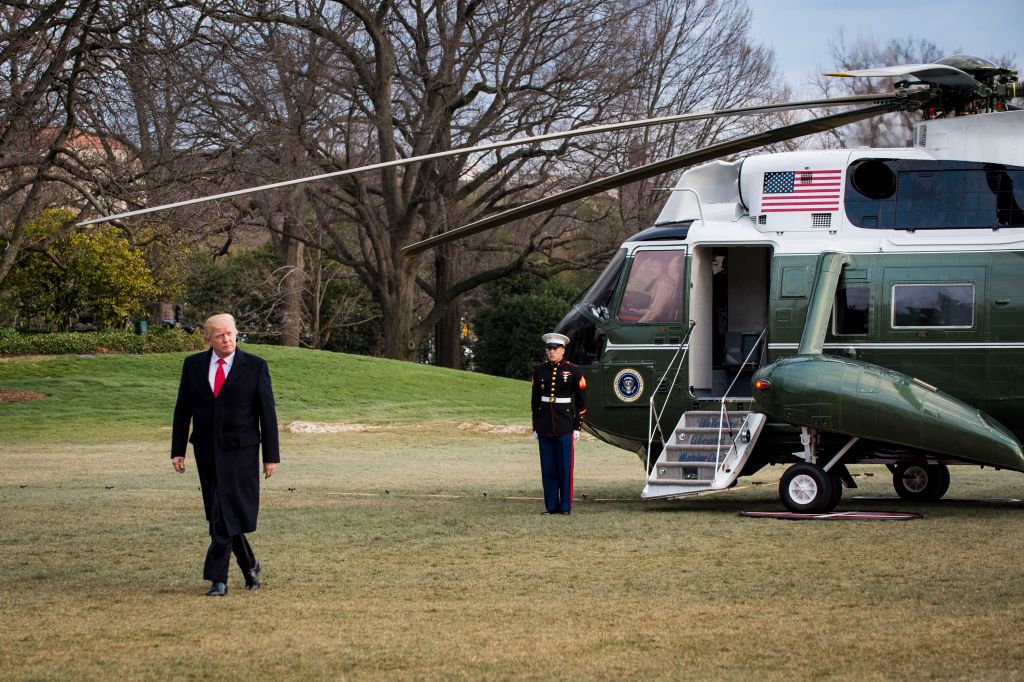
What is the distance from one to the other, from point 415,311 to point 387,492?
36225 millimetres

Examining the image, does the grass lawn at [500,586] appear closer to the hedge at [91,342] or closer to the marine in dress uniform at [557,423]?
the marine in dress uniform at [557,423]

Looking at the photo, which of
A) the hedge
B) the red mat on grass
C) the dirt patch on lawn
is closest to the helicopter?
the red mat on grass

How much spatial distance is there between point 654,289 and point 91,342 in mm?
23293

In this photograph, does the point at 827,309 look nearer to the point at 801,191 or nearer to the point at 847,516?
the point at 801,191

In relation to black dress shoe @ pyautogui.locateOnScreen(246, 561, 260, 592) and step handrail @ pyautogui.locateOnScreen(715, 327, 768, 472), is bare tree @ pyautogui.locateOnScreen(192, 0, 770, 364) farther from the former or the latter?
black dress shoe @ pyautogui.locateOnScreen(246, 561, 260, 592)

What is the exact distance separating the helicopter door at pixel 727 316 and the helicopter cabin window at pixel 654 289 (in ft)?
0.61

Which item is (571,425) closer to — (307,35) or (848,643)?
(848,643)

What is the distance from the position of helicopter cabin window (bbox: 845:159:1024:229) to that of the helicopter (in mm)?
14

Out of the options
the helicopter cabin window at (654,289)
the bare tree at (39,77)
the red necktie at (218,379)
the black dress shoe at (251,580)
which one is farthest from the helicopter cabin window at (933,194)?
the bare tree at (39,77)

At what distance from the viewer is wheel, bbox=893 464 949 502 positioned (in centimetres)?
1360

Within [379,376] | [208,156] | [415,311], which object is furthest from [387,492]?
[415,311]

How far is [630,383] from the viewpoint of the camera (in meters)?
13.4

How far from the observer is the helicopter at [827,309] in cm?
1155

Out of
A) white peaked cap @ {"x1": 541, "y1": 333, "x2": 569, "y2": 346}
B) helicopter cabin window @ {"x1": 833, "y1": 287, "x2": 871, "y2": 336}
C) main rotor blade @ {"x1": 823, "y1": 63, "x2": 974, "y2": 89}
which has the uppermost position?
main rotor blade @ {"x1": 823, "y1": 63, "x2": 974, "y2": 89}
